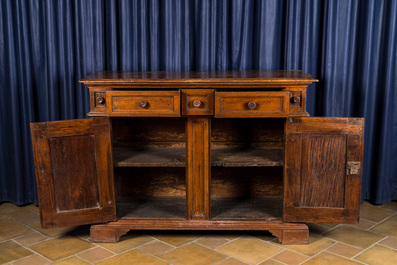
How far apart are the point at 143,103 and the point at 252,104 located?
643 millimetres

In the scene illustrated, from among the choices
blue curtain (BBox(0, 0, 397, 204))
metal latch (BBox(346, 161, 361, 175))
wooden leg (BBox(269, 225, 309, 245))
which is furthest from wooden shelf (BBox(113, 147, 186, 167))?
metal latch (BBox(346, 161, 361, 175))

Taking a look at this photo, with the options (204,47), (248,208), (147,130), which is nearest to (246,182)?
(248,208)

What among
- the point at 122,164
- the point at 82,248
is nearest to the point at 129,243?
the point at 82,248

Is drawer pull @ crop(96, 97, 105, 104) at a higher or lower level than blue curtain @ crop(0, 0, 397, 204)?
lower

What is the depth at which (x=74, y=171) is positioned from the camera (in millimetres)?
2787

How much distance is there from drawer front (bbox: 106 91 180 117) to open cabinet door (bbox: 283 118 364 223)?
27.5 inches

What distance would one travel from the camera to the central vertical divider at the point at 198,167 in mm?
2812

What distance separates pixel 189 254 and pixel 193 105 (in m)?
0.89

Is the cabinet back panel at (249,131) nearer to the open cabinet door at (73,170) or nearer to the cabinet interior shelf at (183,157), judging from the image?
the cabinet interior shelf at (183,157)

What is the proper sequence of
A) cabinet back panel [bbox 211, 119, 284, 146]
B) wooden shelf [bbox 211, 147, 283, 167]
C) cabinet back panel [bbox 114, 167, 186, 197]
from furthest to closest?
1. cabinet back panel [bbox 114, 167, 186, 197]
2. cabinet back panel [bbox 211, 119, 284, 146]
3. wooden shelf [bbox 211, 147, 283, 167]

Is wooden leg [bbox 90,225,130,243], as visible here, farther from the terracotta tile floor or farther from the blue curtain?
the blue curtain

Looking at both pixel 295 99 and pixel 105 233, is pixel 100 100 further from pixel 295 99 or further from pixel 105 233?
pixel 295 99

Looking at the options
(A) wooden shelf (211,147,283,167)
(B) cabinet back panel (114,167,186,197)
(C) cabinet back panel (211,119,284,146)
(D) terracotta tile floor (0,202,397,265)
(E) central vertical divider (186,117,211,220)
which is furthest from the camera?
(B) cabinet back panel (114,167,186,197)

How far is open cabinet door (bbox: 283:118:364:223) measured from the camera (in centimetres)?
275
